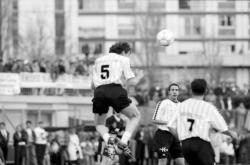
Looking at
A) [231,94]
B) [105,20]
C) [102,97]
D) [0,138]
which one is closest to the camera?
[102,97]

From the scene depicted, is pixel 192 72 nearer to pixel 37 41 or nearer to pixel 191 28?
pixel 191 28

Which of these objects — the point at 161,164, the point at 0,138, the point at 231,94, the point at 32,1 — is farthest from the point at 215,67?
the point at 161,164

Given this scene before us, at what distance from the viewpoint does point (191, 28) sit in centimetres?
8025

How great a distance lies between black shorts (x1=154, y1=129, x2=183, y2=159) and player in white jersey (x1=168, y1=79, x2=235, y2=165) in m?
4.30

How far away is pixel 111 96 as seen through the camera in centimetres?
1625

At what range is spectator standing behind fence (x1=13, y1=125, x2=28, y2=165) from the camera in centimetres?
3022

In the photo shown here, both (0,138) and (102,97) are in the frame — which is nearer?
(102,97)

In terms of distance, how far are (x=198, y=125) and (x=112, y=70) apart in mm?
2403

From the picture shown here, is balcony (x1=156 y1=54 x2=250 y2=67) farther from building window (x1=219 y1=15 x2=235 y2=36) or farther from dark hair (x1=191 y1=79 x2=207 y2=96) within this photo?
dark hair (x1=191 y1=79 x2=207 y2=96)

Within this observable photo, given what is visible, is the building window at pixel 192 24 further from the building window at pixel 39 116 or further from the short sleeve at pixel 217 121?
the short sleeve at pixel 217 121

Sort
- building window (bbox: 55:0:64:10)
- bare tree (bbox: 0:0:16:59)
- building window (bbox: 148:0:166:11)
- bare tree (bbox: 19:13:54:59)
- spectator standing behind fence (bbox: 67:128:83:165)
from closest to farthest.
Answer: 1. spectator standing behind fence (bbox: 67:128:83:165)
2. bare tree (bbox: 0:0:16:59)
3. bare tree (bbox: 19:13:54:59)
4. building window (bbox: 55:0:64:10)
5. building window (bbox: 148:0:166:11)

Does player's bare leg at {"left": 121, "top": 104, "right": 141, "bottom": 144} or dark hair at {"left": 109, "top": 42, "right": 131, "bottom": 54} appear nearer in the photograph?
player's bare leg at {"left": 121, "top": 104, "right": 141, "bottom": 144}

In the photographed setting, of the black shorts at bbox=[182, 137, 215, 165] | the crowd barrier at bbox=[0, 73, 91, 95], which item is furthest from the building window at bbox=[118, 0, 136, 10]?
the black shorts at bbox=[182, 137, 215, 165]

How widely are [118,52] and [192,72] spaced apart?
5931 cm
